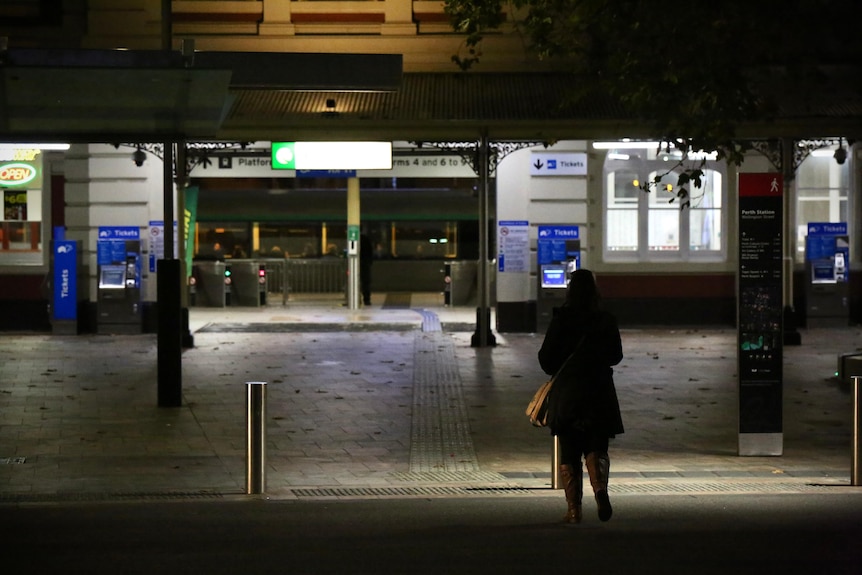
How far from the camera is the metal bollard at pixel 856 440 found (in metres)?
8.84

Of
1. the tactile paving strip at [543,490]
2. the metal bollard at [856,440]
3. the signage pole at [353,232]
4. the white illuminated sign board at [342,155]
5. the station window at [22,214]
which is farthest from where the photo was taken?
the signage pole at [353,232]

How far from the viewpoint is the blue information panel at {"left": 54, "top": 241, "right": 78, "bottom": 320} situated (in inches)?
783

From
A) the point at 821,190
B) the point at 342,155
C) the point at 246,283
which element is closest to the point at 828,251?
the point at 821,190

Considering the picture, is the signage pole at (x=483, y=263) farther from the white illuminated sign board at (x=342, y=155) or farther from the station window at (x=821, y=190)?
the station window at (x=821, y=190)

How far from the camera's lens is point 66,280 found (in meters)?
20.0

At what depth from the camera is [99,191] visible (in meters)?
20.4

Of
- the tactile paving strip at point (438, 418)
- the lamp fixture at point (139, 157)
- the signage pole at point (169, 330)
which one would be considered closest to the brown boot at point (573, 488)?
the tactile paving strip at point (438, 418)

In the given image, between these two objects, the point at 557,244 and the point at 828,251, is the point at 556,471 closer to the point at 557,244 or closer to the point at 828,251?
the point at 557,244

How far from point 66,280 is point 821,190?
14.4m

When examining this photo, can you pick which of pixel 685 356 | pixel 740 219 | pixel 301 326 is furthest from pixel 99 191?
pixel 740 219

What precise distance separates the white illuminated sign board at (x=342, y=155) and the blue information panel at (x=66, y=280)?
4536mm

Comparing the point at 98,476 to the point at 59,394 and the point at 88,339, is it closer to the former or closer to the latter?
the point at 59,394

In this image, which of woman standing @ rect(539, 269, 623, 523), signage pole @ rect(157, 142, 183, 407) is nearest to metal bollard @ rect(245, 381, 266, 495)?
woman standing @ rect(539, 269, 623, 523)

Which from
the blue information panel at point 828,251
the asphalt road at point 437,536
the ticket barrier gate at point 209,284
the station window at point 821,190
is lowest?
the asphalt road at point 437,536
